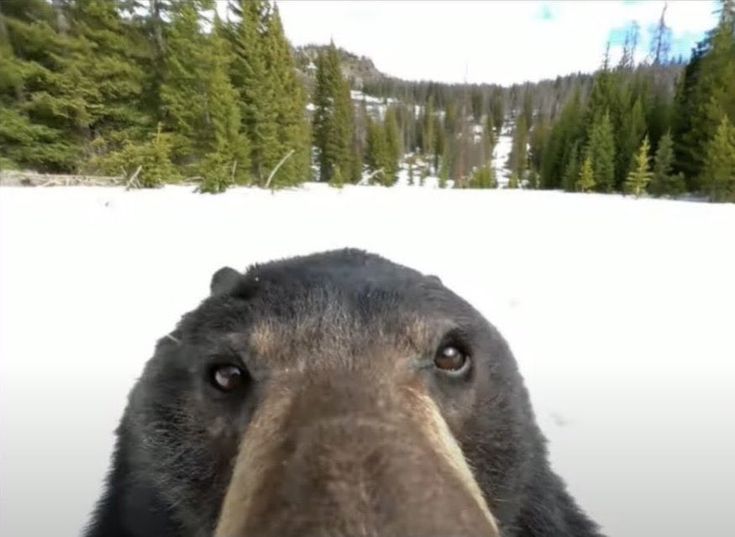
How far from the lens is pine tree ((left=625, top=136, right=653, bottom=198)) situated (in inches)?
81.8

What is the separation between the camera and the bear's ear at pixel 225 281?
112 cm

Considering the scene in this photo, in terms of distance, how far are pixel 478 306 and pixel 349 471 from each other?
1697 mm

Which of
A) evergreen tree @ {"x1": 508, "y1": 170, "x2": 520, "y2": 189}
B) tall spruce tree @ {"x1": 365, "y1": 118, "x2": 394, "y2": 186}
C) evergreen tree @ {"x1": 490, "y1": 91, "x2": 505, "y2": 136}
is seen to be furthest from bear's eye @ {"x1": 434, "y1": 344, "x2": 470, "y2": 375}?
evergreen tree @ {"x1": 508, "y1": 170, "x2": 520, "y2": 189}

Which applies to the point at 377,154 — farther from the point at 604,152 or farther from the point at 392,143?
the point at 604,152

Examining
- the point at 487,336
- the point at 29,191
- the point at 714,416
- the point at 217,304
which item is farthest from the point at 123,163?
the point at 714,416

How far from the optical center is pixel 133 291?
2.41 metres

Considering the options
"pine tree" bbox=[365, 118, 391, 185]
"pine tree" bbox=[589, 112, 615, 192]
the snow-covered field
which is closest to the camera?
the snow-covered field

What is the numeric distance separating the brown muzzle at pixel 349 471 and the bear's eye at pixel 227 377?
13 cm

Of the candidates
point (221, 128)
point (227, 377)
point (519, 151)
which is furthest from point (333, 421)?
point (519, 151)

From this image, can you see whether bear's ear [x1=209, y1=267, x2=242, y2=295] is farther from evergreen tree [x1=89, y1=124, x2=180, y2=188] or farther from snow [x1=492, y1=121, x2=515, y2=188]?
snow [x1=492, y1=121, x2=515, y2=188]

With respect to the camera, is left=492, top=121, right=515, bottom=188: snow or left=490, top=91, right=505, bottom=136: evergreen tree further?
left=492, top=121, right=515, bottom=188: snow

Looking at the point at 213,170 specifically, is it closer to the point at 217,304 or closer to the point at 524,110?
the point at 217,304

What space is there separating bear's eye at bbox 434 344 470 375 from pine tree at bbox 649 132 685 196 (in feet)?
4.84

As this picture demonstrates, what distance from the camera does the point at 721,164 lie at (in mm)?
1948
